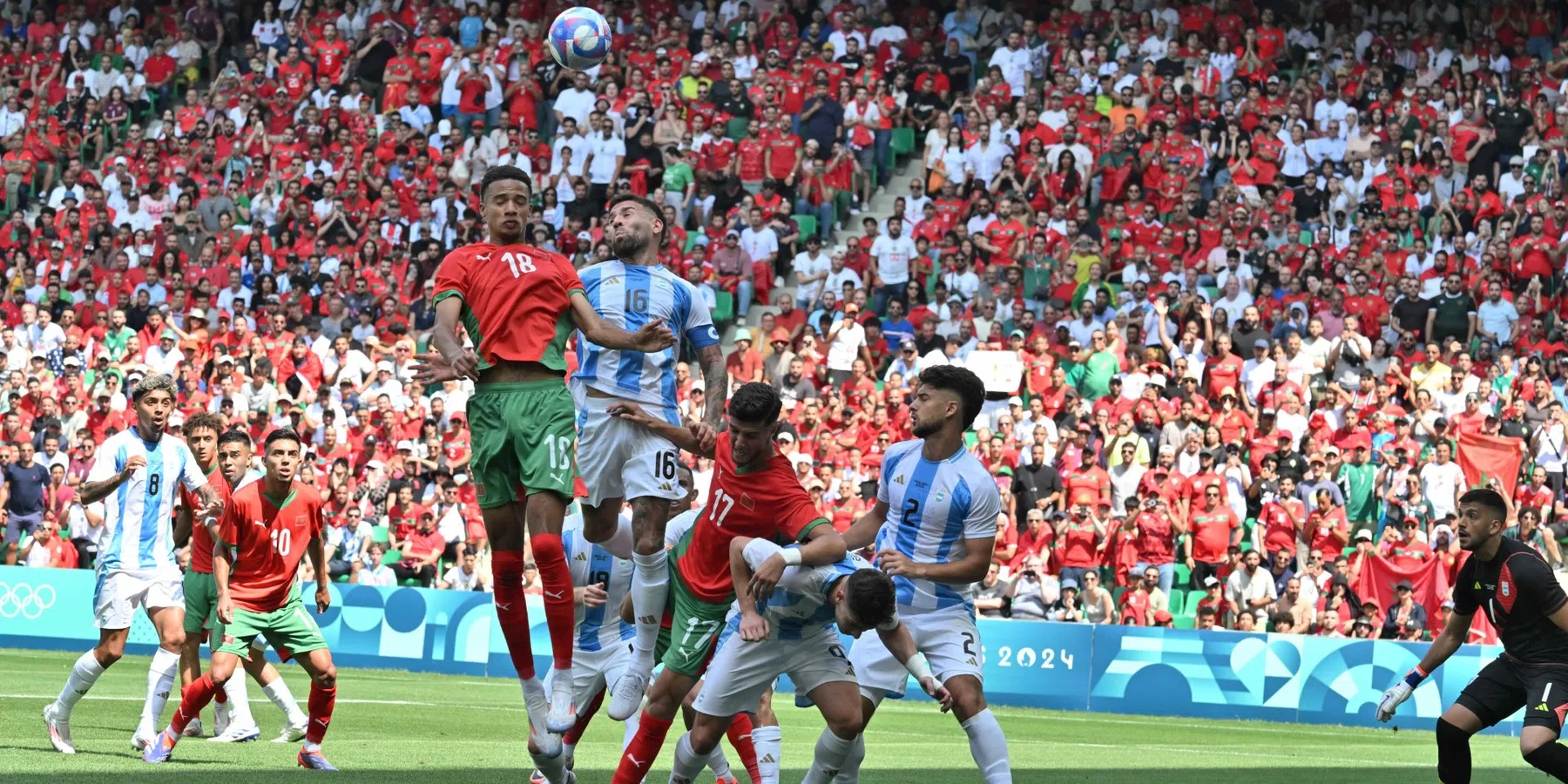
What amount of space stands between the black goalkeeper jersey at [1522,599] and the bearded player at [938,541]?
3222 millimetres

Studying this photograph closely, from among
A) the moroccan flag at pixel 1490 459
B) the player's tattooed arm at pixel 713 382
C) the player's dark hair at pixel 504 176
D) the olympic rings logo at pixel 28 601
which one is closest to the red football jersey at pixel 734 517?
the player's tattooed arm at pixel 713 382

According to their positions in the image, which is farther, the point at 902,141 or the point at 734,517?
the point at 902,141

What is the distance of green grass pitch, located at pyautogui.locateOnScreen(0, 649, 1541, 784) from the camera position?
10984 millimetres

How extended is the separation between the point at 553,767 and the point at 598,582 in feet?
8.23

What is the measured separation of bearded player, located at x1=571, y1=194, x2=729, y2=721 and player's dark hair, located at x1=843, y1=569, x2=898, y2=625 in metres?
1.82

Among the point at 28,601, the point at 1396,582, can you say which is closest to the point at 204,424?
the point at 28,601

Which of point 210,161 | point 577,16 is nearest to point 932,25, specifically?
point 210,161

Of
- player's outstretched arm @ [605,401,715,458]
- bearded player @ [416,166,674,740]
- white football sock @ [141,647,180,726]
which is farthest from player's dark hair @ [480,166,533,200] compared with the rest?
white football sock @ [141,647,180,726]

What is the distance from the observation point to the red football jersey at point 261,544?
38.5 feet

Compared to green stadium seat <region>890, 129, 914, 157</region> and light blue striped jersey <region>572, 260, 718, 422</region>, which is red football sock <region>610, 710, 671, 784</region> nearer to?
light blue striped jersey <region>572, 260, 718, 422</region>

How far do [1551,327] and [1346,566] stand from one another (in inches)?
219

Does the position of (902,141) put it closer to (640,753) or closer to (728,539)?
(728,539)

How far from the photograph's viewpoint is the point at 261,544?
464 inches

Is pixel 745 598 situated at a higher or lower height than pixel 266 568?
higher
